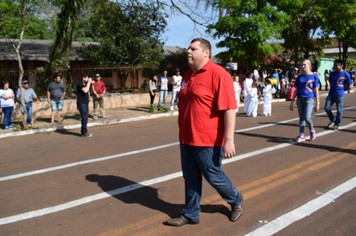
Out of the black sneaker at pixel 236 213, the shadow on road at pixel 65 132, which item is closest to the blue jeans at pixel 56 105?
the shadow on road at pixel 65 132

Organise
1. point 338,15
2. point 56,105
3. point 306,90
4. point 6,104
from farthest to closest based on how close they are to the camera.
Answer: point 338,15 < point 56,105 < point 6,104 < point 306,90

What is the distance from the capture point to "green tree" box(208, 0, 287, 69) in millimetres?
16516

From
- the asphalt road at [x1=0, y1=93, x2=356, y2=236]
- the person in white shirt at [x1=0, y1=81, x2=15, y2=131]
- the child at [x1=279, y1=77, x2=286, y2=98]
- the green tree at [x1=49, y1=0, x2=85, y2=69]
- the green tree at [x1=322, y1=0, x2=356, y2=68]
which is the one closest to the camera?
the asphalt road at [x1=0, y1=93, x2=356, y2=236]

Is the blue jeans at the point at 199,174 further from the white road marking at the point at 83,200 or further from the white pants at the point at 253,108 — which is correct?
the white pants at the point at 253,108

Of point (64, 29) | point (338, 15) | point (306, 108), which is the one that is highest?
point (338, 15)

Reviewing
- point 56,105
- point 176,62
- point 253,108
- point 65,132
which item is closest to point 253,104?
point 253,108

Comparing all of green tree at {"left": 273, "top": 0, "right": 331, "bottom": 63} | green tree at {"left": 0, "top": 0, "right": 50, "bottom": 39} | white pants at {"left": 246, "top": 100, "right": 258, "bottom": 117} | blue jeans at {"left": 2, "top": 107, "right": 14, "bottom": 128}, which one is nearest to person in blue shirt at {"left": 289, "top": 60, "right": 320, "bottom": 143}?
white pants at {"left": 246, "top": 100, "right": 258, "bottom": 117}

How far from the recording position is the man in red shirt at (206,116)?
3.24 metres

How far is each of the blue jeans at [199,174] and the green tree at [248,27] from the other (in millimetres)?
13978

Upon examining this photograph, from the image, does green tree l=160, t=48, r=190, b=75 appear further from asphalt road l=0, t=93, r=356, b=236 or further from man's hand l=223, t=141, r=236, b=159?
man's hand l=223, t=141, r=236, b=159

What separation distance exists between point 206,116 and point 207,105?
117 millimetres

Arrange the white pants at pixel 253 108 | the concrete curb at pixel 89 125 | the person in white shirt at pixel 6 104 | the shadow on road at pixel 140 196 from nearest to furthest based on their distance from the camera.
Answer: the shadow on road at pixel 140 196 → the concrete curb at pixel 89 125 → the person in white shirt at pixel 6 104 → the white pants at pixel 253 108

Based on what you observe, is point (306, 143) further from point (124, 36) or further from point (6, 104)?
point (124, 36)

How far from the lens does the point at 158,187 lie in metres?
4.83
